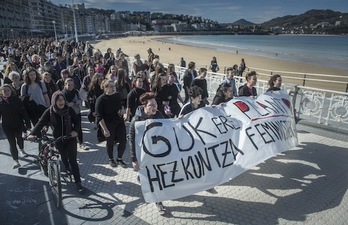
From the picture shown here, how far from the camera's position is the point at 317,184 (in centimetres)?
521

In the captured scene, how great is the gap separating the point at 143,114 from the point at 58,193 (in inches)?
75.3

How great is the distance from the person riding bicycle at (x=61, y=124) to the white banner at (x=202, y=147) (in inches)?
56.6

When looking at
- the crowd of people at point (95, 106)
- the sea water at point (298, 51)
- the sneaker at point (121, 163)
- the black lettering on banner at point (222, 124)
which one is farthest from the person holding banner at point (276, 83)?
the sea water at point (298, 51)

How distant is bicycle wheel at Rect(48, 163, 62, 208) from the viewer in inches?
176

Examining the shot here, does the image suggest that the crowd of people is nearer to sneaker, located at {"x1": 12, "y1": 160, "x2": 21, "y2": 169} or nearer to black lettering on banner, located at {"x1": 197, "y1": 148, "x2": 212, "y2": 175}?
sneaker, located at {"x1": 12, "y1": 160, "x2": 21, "y2": 169}

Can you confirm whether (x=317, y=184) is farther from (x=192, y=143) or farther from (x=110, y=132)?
(x=110, y=132)

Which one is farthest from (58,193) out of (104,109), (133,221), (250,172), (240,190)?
(250,172)

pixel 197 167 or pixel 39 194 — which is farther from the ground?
pixel 197 167

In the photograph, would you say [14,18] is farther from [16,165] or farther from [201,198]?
[201,198]

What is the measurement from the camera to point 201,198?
4.81m

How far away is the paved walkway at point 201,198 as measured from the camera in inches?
168

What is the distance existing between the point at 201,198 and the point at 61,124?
2786mm

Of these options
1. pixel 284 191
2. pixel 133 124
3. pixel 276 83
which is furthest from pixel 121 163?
pixel 276 83

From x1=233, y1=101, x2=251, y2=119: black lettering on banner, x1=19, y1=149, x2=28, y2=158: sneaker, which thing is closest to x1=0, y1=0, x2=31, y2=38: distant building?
x1=19, y1=149, x2=28, y2=158: sneaker
